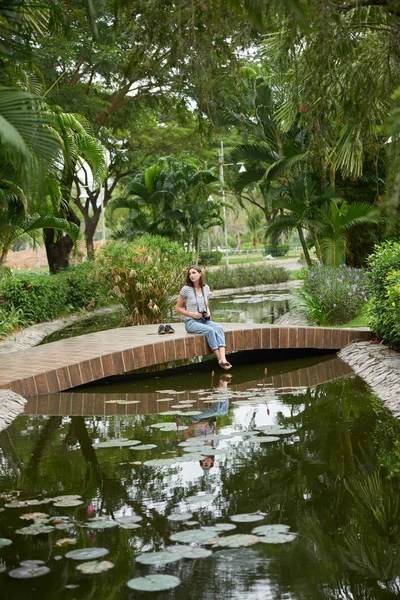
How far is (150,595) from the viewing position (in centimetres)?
315

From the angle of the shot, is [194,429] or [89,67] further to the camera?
[89,67]

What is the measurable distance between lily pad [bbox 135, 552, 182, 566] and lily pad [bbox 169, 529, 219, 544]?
0.17m

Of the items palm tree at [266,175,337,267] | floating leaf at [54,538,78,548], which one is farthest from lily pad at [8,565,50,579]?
palm tree at [266,175,337,267]

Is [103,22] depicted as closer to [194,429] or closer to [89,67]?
[89,67]

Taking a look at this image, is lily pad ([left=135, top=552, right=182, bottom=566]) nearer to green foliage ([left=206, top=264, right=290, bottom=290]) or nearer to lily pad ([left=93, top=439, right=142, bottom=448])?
lily pad ([left=93, top=439, right=142, bottom=448])

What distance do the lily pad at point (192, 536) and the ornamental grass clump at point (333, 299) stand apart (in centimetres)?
978

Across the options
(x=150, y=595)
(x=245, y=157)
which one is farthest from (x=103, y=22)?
(x=150, y=595)

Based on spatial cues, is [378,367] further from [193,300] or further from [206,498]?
[206,498]

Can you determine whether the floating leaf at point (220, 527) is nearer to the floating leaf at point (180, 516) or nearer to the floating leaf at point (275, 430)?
the floating leaf at point (180, 516)

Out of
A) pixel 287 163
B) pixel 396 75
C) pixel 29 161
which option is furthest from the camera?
pixel 287 163

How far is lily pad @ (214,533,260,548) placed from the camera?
3.60 meters

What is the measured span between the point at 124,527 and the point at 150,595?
829 millimetres

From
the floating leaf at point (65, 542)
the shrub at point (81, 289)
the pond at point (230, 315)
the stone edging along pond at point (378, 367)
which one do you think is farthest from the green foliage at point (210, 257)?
the floating leaf at point (65, 542)

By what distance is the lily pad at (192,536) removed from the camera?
12.1 ft
